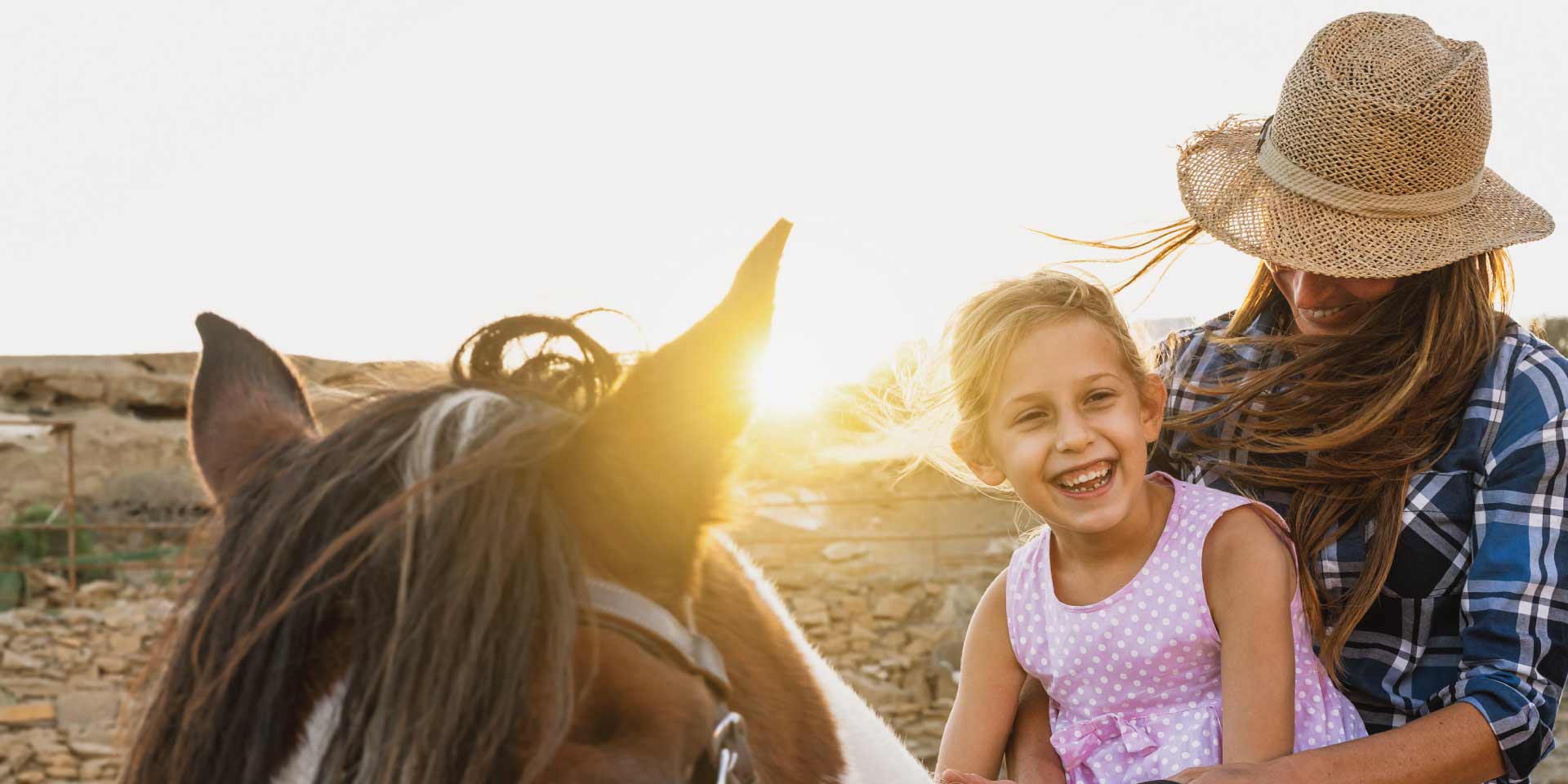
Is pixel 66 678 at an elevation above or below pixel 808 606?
below

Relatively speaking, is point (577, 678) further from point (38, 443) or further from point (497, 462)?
point (38, 443)

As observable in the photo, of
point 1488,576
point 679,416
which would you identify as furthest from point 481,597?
point 1488,576

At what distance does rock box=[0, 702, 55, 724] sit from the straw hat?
913 cm

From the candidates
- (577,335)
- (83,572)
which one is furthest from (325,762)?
(83,572)

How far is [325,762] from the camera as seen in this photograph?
890mm

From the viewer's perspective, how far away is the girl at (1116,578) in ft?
5.66

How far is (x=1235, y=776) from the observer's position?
1.50 m

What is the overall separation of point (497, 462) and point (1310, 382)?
1.54 meters

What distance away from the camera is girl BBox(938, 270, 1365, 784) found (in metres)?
1.73

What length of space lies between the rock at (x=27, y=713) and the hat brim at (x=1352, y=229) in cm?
905

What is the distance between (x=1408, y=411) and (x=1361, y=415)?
76 millimetres

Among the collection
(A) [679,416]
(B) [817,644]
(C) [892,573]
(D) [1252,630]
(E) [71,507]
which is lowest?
(B) [817,644]

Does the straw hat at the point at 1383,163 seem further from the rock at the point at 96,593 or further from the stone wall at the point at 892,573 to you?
the rock at the point at 96,593

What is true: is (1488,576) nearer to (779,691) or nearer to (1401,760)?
(1401,760)
